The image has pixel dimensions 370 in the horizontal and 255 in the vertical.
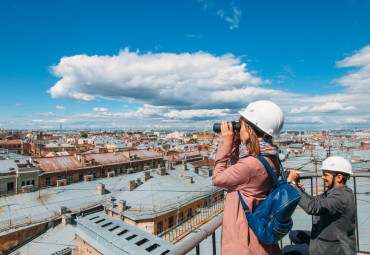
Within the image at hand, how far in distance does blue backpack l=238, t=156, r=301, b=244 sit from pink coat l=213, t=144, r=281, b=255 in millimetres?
100

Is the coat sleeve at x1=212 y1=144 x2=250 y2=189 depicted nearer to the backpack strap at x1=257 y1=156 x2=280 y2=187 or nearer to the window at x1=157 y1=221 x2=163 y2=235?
the backpack strap at x1=257 y1=156 x2=280 y2=187

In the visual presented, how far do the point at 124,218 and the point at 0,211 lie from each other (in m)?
9.36

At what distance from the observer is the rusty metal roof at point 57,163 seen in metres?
30.3

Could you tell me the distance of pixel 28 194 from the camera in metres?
21.7

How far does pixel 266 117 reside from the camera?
2.41m

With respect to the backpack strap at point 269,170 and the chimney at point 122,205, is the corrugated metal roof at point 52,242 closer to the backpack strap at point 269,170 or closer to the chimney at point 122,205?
the chimney at point 122,205

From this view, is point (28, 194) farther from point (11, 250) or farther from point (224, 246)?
point (224, 246)

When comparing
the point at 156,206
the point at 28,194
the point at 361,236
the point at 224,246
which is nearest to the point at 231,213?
the point at 224,246

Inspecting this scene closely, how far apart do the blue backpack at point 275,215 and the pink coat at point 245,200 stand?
0.10 metres

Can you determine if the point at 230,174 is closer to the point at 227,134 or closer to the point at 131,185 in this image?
the point at 227,134

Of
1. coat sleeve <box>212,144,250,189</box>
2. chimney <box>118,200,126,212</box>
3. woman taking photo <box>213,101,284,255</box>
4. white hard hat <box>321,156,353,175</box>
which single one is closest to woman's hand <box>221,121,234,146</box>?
woman taking photo <box>213,101,284,255</box>

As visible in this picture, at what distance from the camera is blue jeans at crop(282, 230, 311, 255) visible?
3.15 m

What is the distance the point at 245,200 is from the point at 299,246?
5.83 feet

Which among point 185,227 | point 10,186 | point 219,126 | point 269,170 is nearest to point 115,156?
point 10,186
